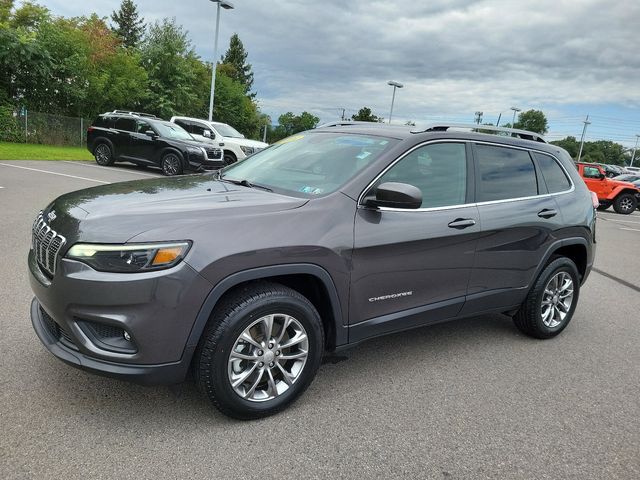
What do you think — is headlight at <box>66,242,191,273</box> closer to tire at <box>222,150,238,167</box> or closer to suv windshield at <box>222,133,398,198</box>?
suv windshield at <box>222,133,398,198</box>

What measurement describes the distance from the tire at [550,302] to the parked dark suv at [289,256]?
1.2 inches

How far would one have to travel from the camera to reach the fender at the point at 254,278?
8.52 ft

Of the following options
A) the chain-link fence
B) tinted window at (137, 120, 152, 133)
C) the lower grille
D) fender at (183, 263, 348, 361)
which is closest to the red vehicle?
tinted window at (137, 120, 152, 133)

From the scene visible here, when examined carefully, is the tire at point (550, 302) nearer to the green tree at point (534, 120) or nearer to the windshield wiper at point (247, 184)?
the windshield wiper at point (247, 184)

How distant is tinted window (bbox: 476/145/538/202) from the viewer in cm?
390

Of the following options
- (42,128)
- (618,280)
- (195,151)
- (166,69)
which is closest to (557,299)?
(618,280)

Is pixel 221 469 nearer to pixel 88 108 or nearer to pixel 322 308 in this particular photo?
pixel 322 308

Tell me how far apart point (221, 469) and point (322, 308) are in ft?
3.53

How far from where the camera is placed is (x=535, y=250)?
4203 millimetres

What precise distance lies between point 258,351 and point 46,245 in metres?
1.29

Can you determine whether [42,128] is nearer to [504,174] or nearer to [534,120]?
[504,174]

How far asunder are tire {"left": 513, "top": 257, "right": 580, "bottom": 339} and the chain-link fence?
24.7m

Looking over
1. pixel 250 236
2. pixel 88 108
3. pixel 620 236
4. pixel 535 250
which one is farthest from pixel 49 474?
pixel 88 108

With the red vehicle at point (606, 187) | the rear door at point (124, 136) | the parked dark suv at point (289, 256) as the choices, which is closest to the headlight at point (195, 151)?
the rear door at point (124, 136)
